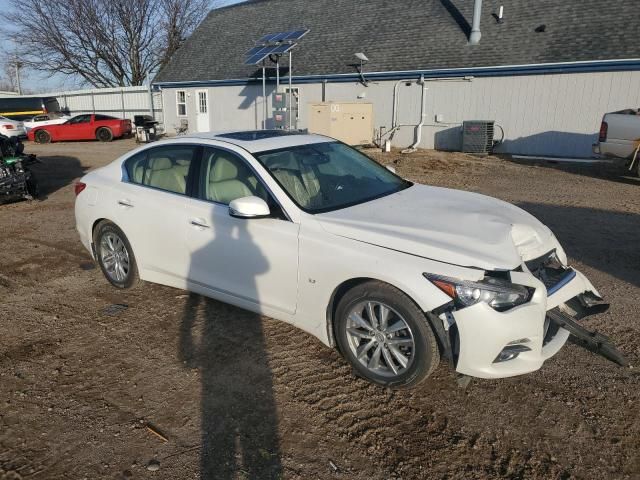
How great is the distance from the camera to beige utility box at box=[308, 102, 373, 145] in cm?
1662

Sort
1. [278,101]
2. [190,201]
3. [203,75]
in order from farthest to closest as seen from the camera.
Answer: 1. [203,75]
2. [278,101]
3. [190,201]

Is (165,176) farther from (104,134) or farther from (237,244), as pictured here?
(104,134)

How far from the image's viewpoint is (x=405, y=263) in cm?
306

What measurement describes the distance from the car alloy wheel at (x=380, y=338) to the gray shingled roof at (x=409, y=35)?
49.1 ft

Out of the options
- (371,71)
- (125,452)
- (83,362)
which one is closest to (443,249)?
(125,452)

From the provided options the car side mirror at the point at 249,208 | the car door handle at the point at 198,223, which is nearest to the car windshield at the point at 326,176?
the car side mirror at the point at 249,208

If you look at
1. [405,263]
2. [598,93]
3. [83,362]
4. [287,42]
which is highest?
[287,42]

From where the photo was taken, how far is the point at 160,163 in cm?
465

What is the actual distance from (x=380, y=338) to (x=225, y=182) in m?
1.84

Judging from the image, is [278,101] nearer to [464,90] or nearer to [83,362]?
[464,90]

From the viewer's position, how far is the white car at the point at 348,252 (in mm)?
2959

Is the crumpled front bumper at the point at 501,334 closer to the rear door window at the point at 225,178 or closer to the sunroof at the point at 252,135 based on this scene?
the rear door window at the point at 225,178

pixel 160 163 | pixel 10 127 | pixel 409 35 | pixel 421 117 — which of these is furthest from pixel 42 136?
pixel 160 163

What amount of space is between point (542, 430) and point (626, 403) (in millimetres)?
662
